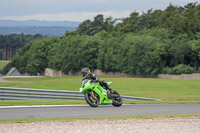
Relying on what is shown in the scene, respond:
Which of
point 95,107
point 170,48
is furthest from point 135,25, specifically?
point 95,107

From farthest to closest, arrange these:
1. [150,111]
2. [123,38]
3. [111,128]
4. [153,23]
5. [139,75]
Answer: [153,23], [123,38], [139,75], [150,111], [111,128]

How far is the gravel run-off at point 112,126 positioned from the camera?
10.5 meters

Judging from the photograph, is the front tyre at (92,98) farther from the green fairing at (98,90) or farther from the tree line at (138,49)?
the tree line at (138,49)

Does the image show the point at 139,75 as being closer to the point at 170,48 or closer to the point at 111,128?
the point at 170,48

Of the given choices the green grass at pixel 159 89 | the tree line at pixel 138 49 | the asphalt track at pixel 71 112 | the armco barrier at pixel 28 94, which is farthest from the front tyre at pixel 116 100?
the tree line at pixel 138 49

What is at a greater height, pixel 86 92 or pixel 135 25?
pixel 135 25

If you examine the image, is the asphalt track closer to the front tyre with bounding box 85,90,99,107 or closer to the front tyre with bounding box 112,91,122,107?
the front tyre with bounding box 85,90,99,107

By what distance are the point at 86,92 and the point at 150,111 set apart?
101 inches

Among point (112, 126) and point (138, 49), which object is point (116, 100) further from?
point (138, 49)

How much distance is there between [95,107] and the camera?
51.7 feet

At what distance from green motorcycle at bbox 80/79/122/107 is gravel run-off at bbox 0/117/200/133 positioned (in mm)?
3673

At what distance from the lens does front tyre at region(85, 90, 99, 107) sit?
51.4 ft

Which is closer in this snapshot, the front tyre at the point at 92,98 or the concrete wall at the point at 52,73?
Result: the front tyre at the point at 92,98

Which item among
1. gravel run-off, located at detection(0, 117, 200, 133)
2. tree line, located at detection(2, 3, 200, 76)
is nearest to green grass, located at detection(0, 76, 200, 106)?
gravel run-off, located at detection(0, 117, 200, 133)
